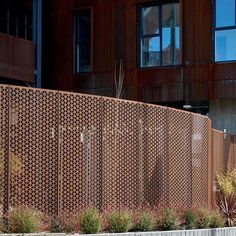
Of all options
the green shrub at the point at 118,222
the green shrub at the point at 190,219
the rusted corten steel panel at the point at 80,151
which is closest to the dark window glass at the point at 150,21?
the green shrub at the point at 190,219

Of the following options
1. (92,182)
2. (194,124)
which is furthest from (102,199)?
(194,124)

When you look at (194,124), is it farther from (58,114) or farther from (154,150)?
(58,114)

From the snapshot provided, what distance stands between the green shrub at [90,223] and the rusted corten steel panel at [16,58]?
594 inches

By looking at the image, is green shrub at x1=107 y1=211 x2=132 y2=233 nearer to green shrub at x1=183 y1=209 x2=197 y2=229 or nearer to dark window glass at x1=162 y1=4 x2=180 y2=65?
green shrub at x1=183 y1=209 x2=197 y2=229

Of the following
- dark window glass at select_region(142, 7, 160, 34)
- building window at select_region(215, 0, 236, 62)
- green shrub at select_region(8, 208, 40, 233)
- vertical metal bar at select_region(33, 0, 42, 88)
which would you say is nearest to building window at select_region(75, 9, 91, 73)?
vertical metal bar at select_region(33, 0, 42, 88)

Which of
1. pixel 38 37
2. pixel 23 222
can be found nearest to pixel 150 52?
pixel 38 37

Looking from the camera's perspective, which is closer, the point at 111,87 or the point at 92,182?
the point at 92,182

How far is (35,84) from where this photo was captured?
28.4m

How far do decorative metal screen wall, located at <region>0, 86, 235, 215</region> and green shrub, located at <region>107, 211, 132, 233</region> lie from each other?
777 mm

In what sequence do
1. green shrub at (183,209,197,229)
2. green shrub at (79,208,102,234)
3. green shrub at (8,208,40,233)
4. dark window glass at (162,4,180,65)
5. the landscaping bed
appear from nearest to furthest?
green shrub at (8,208,40,233)
the landscaping bed
green shrub at (79,208,102,234)
green shrub at (183,209,197,229)
dark window glass at (162,4,180,65)

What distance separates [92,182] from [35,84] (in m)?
16.1

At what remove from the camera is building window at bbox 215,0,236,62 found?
1034 inches

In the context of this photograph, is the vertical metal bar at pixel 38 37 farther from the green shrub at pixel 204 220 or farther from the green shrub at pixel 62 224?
the green shrub at pixel 62 224

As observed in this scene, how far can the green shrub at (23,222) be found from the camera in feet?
35.5
